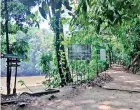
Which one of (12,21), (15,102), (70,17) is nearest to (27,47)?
(12,21)

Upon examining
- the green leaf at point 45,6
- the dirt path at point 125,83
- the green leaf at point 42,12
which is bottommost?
the dirt path at point 125,83

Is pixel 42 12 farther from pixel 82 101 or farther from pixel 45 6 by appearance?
pixel 82 101

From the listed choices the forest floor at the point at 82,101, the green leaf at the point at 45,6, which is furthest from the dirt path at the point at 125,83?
the green leaf at the point at 45,6

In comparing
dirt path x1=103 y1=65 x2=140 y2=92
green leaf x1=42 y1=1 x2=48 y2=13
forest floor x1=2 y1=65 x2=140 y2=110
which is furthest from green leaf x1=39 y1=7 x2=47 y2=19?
dirt path x1=103 y1=65 x2=140 y2=92

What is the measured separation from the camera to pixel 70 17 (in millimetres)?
2631

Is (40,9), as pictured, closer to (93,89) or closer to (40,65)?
(93,89)

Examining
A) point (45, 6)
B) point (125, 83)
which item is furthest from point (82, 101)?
point (45, 6)

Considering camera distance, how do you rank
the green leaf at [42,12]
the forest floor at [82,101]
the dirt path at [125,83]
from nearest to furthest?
1. the green leaf at [42,12]
2. the forest floor at [82,101]
3. the dirt path at [125,83]

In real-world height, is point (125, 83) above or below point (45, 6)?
below

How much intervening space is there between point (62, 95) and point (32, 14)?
15.7 ft

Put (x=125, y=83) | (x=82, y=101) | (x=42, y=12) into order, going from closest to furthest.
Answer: (x=42, y=12), (x=82, y=101), (x=125, y=83)

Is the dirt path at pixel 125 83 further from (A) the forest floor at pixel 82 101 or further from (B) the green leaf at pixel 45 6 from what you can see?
(B) the green leaf at pixel 45 6

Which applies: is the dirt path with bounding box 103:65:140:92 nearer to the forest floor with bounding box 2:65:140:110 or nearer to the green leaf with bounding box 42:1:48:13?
the forest floor with bounding box 2:65:140:110

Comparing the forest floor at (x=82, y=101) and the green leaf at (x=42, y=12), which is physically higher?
the green leaf at (x=42, y=12)
